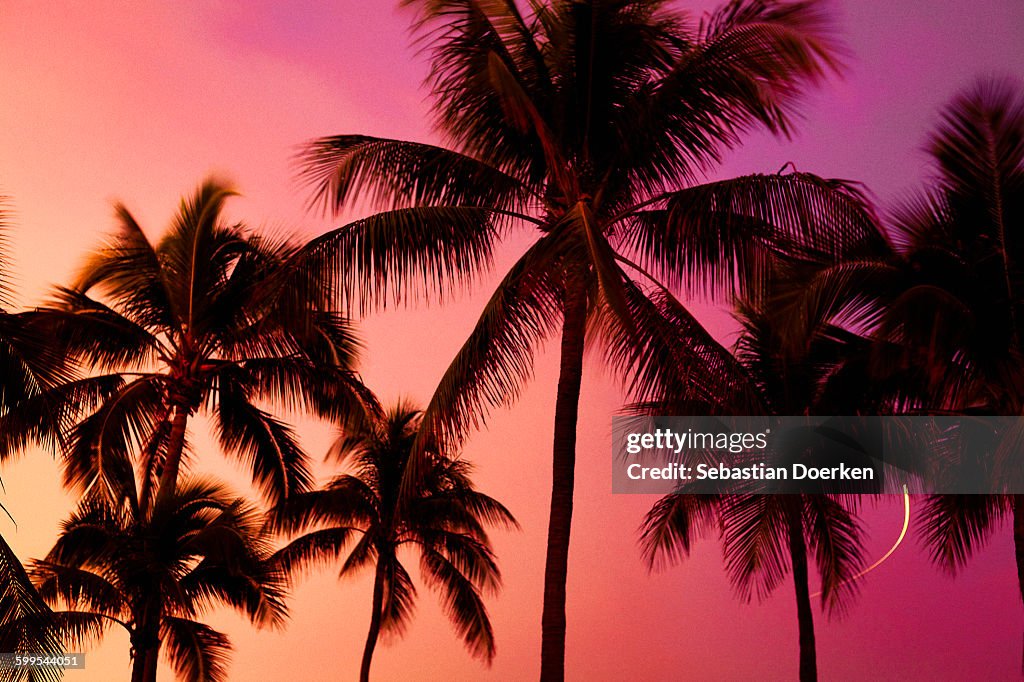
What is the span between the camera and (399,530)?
82.3 feet

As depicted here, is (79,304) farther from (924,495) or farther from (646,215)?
(924,495)

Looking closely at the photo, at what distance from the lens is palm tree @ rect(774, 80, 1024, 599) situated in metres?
11.6

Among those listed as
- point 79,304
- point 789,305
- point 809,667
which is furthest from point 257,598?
point 789,305

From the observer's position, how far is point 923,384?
14.1 meters

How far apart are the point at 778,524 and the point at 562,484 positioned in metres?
9.32

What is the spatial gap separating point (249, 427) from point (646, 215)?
30.4 feet

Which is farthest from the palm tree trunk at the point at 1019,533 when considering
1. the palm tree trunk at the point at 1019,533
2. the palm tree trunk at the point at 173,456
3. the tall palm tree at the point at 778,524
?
the palm tree trunk at the point at 173,456

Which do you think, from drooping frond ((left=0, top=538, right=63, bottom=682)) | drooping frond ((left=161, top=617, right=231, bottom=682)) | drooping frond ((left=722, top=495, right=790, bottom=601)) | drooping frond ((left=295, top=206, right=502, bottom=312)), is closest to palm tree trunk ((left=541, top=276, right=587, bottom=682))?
drooping frond ((left=295, top=206, right=502, bottom=312))

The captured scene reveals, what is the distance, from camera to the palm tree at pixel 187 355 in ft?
54.2
